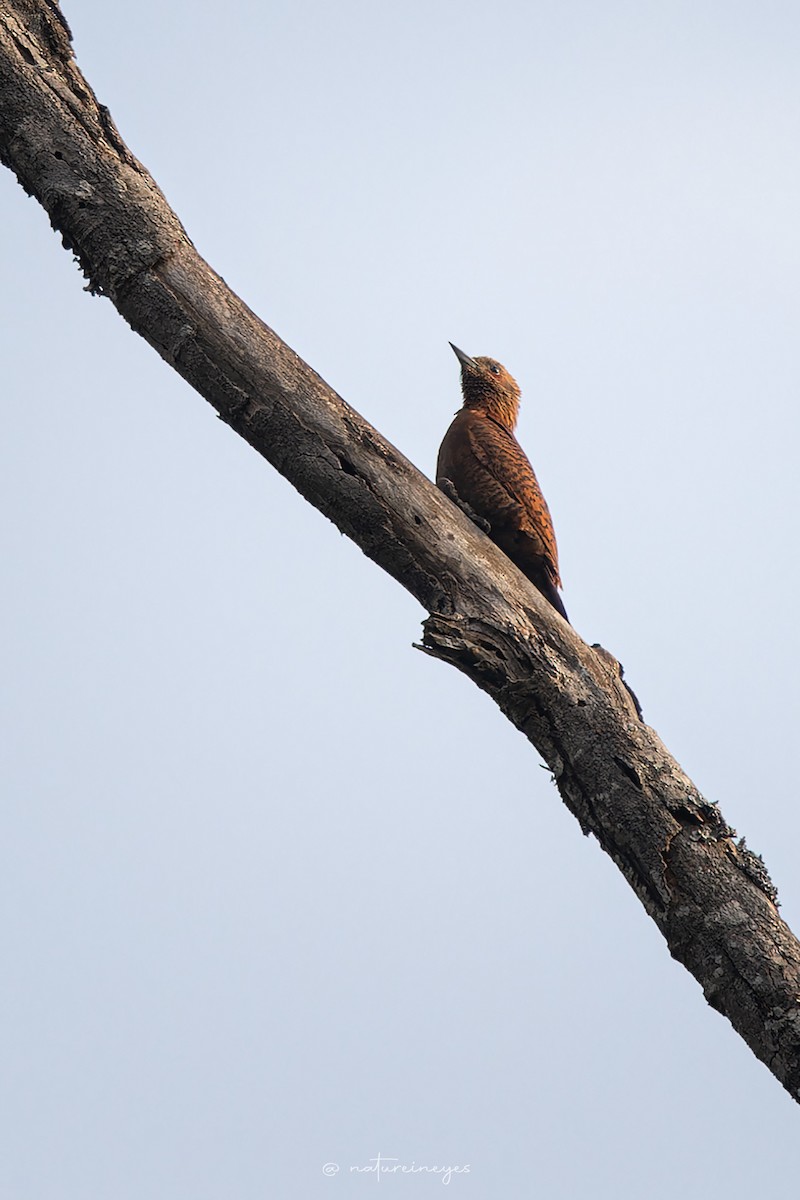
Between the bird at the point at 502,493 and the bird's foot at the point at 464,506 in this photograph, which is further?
the bird at the point at 502,493

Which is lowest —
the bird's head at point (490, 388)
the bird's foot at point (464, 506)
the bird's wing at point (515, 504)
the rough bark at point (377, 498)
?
the rough bark at point (377, 498)

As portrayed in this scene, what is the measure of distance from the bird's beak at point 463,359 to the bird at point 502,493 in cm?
74

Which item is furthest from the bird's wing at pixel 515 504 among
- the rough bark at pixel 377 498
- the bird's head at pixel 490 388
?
the rough bark at pixel 377 498

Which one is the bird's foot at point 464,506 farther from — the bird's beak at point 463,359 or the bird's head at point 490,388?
the bird's beak at point 463,359

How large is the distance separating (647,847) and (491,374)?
3658mm

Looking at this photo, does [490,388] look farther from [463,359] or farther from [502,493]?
[502,493]

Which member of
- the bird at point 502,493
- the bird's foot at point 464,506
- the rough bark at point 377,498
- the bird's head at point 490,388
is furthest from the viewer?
the bird's head at point 490,388

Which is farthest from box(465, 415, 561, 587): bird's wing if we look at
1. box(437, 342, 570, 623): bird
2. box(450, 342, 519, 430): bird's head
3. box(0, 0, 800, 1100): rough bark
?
box(0, 0, 800, 1100): rough bark

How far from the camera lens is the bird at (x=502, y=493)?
4887 millimetres

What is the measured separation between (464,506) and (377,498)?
1.45 m

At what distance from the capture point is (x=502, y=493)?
494 cm

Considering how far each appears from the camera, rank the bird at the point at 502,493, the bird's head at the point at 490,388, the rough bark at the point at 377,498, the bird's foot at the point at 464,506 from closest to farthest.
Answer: the rough bark at the point at 377,498 → the bird's foot at the point at 464,506 → the bird at the point at 502,493 → the bird's head at the point at 490,388

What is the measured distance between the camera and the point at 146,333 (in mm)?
3625

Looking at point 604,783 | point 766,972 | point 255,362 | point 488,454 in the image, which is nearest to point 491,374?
point 488,454
